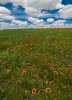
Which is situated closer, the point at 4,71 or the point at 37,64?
the point at 4,71

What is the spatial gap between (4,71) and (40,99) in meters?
2.98

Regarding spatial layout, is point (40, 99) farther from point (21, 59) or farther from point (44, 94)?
point (21, 59)

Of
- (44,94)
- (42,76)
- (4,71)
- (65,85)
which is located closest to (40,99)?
(44,94)

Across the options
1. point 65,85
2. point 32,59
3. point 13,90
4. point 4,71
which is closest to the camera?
point 13,90

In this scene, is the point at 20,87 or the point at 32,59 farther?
the point at 32,59

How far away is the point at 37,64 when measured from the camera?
9477 mm

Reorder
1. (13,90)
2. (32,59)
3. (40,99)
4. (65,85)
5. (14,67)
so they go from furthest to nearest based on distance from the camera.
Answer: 1. (32,59)
2. (14,67)
3. (65,85)
4. (13,90)
5. (40,99)

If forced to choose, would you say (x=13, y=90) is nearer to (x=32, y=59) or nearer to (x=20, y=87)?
(x=20, y=87)

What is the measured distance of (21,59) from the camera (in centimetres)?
1023

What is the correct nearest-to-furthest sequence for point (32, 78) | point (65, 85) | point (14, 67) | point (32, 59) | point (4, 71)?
point (65, 85)
point (32, 78)
point (4, 71)
point (14, 67)
point (32, 59)

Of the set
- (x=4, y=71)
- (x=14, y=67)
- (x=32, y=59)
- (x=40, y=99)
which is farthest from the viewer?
(x=32, y=59)

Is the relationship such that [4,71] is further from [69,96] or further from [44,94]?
[69,96]

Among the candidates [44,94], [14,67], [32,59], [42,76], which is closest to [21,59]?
[32,59]

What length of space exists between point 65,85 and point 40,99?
4.84ft
